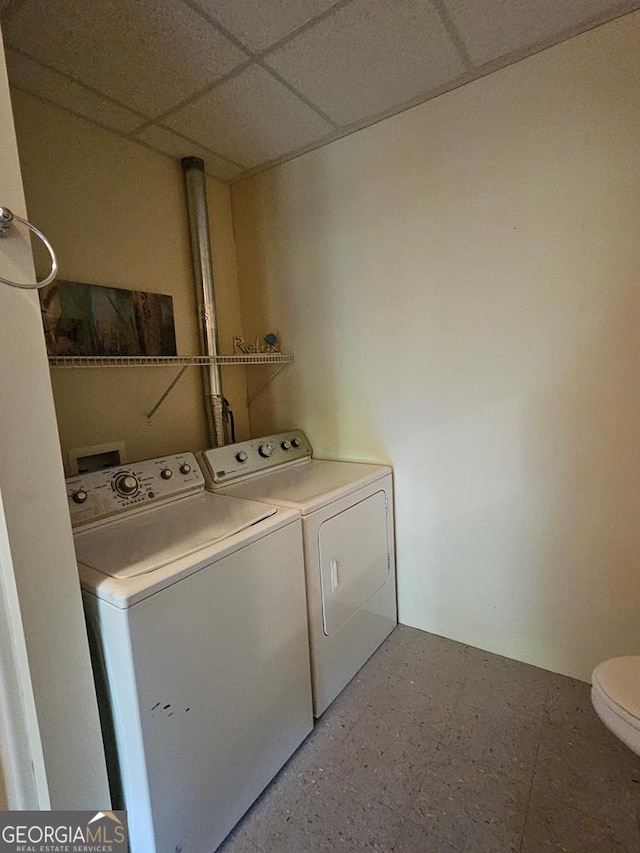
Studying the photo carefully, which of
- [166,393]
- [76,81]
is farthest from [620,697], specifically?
[76,81]

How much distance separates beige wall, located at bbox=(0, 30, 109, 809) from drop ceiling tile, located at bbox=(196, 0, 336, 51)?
2.51 feet

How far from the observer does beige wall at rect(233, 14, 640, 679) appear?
4.84ft

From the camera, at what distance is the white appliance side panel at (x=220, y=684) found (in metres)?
1.02

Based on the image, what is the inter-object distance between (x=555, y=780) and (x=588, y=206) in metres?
1.93

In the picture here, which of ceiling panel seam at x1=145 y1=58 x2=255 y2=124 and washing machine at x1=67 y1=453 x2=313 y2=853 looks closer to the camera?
washing machine at x1=67 y1=453 x2=313 y2=853

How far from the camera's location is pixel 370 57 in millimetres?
1470

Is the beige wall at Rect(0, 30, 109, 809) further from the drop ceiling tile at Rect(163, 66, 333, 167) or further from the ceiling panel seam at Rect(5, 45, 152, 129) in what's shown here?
the drop ceiling tile at Rect(163, 66, 333, 167)

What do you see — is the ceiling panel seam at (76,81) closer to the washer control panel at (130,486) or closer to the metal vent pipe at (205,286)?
the metal vent pipe at (205,286)

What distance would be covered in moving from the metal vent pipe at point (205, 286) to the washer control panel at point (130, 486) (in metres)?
0.42

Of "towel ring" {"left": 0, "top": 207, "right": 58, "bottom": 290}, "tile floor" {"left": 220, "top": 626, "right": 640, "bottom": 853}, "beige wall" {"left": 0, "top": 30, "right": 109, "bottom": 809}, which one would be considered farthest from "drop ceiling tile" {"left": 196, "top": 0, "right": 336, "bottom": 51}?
"tile floor" {"left": 220, "top": 626, "right": 640, "bottom": 853}

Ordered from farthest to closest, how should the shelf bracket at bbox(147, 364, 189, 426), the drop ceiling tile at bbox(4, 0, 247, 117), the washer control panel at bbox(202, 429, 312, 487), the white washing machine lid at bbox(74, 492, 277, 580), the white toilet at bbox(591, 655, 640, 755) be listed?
the shelf bracket at bbox(147, 364, 189, 426) → the washer control panel at bbox(202, 429, 312, 487) → the drop ceiling tile at bbox(4, 0, 247, 117) → the white washing machine lid at bbox(74, 492, 277, 580) → the white toilet at bbox(591, 655, 640, 755)

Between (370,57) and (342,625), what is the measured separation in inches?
84.3

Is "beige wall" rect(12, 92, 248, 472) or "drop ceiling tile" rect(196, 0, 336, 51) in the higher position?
"drop ceiling tile" rect(196, 0, 336, 51)

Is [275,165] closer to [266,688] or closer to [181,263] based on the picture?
[181,263]
